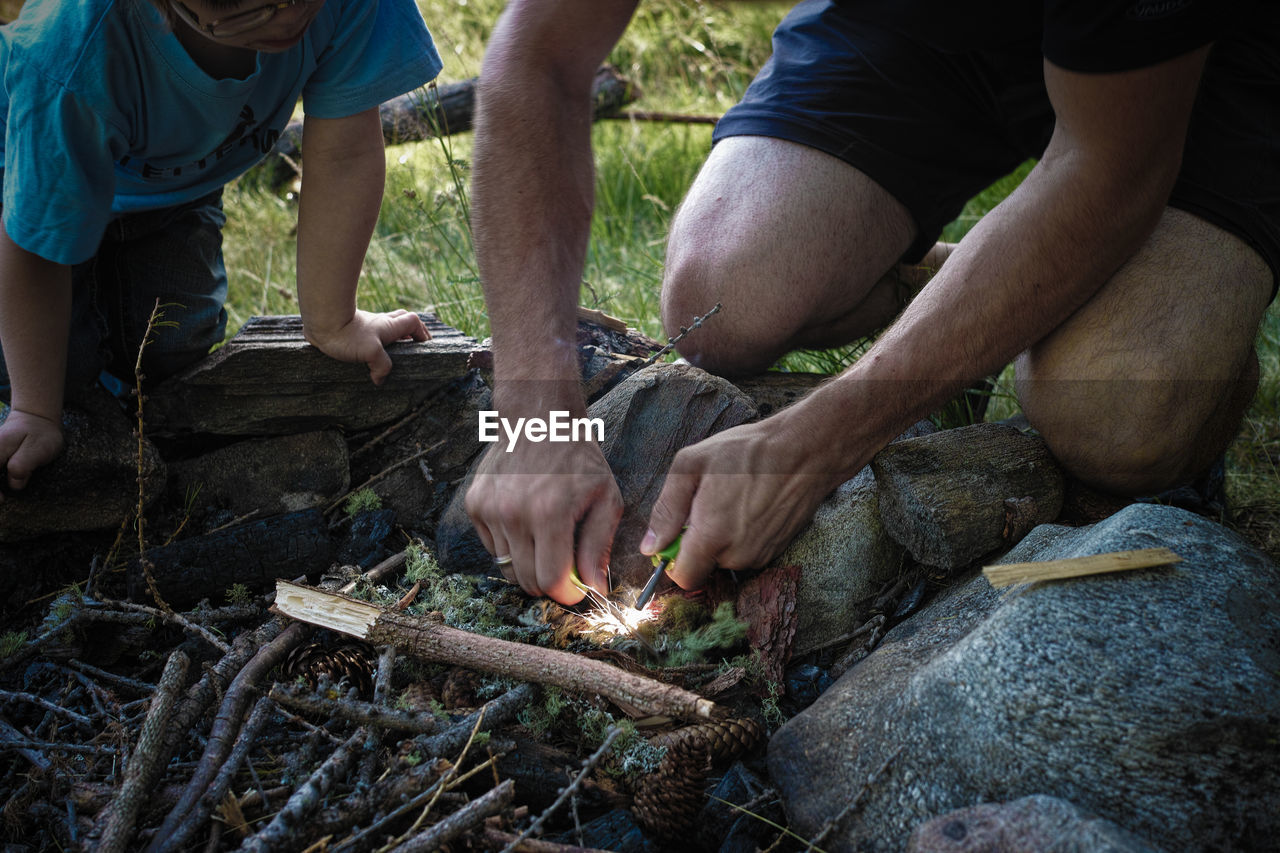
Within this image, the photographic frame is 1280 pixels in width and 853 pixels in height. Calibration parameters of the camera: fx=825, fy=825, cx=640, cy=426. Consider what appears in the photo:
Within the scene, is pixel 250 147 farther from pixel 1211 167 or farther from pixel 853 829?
pixel 1211 167

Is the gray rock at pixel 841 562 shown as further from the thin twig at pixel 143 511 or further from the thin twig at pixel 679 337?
the thin twig at pixel 143 511

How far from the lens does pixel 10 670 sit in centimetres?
198

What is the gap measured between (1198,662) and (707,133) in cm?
462

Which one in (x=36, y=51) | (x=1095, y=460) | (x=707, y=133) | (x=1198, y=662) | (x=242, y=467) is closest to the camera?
(x=1198, y=662)

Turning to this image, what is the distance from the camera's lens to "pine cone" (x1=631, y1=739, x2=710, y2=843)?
1.45 metres

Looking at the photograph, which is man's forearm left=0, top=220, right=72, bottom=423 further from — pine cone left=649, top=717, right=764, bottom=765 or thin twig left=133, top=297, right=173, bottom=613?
pine cone left=649, top=717, right=764, bottom=765

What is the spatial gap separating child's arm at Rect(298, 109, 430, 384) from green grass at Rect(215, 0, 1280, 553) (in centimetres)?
32

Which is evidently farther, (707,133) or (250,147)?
(707,133)

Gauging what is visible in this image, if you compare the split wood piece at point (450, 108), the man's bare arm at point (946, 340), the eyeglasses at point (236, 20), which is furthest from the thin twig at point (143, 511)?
the split wood piece at point (450, 108)

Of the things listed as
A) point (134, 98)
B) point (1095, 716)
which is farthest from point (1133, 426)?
point (134, 98)

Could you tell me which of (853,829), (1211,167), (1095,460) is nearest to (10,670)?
(853,829)

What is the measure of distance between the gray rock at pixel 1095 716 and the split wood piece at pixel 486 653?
0.24 metres

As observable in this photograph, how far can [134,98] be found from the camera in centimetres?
210

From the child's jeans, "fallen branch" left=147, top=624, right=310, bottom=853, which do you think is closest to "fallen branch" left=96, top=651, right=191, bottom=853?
"fallen branch" left=147, top=624, right=310, bottom=853
